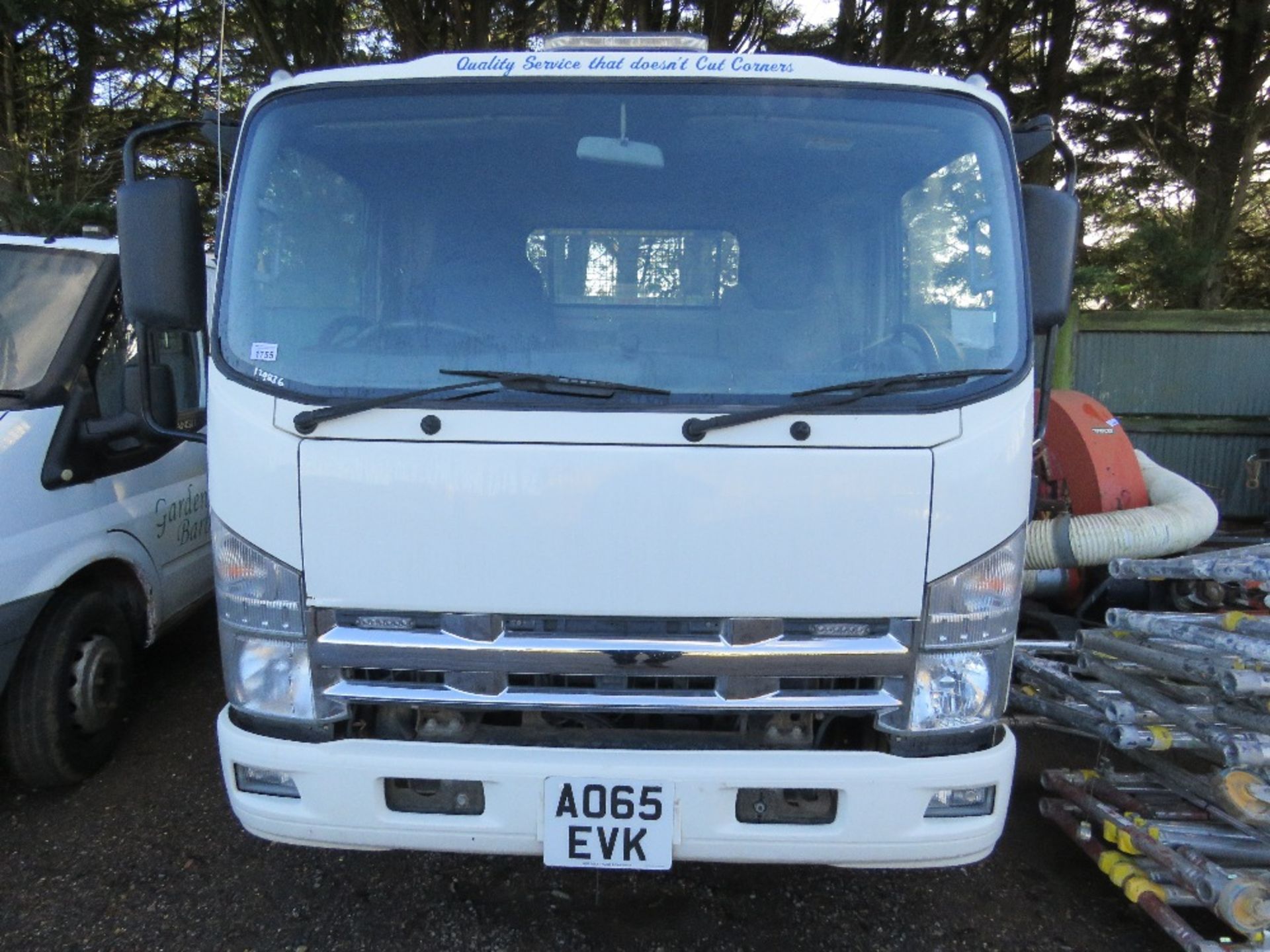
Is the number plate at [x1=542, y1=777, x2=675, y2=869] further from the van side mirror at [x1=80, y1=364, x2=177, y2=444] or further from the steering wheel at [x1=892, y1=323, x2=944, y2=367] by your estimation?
the van side mirror at [x1=80, y1=364, x2=177, y2=444]

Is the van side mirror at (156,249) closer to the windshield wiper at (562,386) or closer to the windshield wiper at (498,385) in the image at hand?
the windshield wiper at (498,385)

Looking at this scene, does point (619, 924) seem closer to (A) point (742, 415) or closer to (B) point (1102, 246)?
(A) point (742, 415)

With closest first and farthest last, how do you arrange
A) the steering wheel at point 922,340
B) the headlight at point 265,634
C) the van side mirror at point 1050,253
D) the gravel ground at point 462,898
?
1. the headlight at point 265,634
2. the steering wheel at point 922,340
3. the van side mirror at point 1050,253
4. the gravel ground at point 462,898

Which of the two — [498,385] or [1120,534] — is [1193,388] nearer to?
[1120,534]

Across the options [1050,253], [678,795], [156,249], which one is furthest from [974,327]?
[156,249]

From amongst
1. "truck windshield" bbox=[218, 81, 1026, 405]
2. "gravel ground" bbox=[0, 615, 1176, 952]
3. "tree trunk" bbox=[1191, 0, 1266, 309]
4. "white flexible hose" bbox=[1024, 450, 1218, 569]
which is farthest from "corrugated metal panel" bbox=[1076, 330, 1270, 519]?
"truck windshield" bbox=[218, 81, 1026, 405]

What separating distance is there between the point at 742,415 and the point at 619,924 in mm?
1635

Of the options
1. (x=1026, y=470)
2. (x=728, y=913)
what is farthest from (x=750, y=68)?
(x=728, y=913)

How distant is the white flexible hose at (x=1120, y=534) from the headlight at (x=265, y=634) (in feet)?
10.5

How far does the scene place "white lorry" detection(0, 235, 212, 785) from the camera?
2967 millimetres

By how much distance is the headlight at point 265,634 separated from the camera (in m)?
2.20

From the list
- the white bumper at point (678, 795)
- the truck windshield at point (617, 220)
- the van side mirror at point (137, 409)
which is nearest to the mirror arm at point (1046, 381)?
the truck windshield at point (617, 220)

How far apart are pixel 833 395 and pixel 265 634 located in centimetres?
158

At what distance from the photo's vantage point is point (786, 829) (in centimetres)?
219
